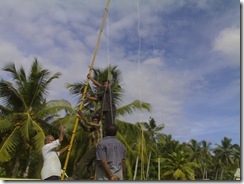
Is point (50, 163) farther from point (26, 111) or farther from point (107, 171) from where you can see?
point (26, 111)

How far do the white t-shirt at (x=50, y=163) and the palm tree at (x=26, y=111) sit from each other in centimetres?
954

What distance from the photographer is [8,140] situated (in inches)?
525

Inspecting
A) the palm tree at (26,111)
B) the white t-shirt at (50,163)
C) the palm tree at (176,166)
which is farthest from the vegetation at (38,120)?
the palm tree at (176,166)

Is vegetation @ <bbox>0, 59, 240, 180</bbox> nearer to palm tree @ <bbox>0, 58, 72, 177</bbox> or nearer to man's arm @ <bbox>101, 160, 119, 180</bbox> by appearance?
palm tree @ <bbox>0, 58, 72, 177</bbox>

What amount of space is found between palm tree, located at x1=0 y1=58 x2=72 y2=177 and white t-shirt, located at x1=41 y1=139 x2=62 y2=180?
9.54m

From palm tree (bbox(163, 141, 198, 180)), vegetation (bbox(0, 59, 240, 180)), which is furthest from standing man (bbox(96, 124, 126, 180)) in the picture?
palm tree (bbox(163, 141, 198, 180))

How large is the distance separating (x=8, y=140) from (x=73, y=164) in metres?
3.35

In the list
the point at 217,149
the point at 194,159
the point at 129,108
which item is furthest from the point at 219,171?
the point at 129,108

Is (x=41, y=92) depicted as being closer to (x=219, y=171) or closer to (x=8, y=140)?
(x=8, y=140)

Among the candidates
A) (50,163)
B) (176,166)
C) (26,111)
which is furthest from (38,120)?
A: (176,166)

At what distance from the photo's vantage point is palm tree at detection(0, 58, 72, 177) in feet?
44.5

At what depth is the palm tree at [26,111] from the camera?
44.5 feet

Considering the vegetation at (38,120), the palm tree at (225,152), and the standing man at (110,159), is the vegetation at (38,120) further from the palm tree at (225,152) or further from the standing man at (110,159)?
the palm tree at (225,152)

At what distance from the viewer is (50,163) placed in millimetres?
3955
